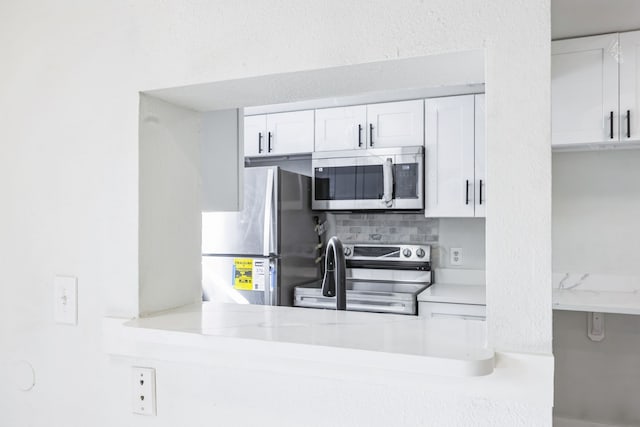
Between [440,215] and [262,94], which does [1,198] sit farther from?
[440,215]

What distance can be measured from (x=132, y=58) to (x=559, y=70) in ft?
6.87

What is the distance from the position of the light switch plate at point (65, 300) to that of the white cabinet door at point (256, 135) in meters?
2.35

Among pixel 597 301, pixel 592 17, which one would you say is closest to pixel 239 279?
pixel 597 301

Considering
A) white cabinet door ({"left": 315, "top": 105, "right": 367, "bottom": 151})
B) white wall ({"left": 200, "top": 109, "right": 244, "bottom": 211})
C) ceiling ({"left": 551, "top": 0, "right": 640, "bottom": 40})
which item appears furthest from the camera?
white cabinet door ({"left": 315, "top": 105, "right": 367, "bottom": 151})

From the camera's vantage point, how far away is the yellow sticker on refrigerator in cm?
288

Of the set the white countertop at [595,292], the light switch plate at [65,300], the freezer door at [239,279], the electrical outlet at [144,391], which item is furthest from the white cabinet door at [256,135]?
the electrical outlet at [144,391]

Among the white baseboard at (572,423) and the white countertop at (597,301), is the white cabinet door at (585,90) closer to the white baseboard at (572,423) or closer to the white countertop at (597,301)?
the white countertop at (597,301)

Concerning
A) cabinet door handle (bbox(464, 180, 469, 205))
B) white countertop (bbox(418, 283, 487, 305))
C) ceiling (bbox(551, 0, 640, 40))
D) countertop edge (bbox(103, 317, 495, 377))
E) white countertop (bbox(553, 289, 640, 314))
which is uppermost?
ceiling (bbox(551, 0, 640, 40))

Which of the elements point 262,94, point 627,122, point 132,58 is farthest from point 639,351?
point 132,58

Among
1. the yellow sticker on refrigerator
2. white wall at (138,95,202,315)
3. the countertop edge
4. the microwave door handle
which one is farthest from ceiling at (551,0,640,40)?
the yellow sticker on refrigerator

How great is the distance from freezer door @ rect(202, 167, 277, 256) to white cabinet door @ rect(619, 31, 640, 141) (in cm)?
187

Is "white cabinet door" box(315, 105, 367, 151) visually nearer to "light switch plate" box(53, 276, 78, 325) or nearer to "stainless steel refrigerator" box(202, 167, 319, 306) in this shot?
"stainless steel refrigerator" box(202, 167, 319, 306)

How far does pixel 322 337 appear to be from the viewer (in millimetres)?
792

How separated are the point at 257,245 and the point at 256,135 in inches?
36.3
